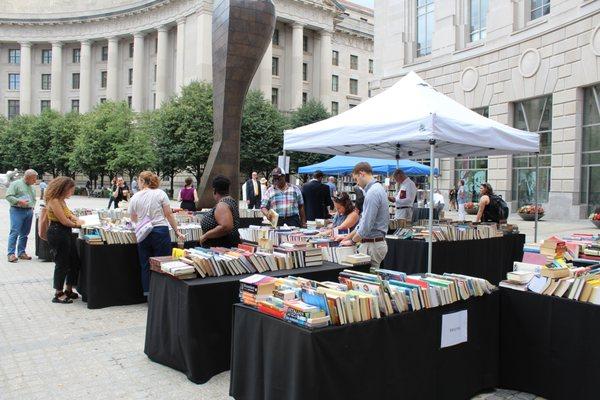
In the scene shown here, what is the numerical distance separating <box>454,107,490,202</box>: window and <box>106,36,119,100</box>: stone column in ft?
182

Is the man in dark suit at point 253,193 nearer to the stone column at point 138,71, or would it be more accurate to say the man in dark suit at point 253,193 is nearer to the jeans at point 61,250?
the jeans at point 61,250

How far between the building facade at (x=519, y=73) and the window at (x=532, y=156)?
48mm

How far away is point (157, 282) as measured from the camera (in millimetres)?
5297

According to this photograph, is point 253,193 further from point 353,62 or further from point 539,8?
point 353,62

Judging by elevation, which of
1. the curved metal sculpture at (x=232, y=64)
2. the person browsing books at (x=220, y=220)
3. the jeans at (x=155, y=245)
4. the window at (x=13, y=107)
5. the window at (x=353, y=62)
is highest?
the window at (x=353, y=62)

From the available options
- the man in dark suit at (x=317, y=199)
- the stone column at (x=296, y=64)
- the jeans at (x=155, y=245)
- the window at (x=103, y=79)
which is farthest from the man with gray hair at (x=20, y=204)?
the window at (x=103, y=79)

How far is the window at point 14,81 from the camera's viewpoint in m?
78.1

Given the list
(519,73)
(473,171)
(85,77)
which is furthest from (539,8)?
(85,77)

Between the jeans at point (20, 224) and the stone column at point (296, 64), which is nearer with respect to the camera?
the jeans at point (20, 224)

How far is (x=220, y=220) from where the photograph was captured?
6336 mm

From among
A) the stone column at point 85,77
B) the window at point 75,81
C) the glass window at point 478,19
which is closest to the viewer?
the glass window at point 478,19

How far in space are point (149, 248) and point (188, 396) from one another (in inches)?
126

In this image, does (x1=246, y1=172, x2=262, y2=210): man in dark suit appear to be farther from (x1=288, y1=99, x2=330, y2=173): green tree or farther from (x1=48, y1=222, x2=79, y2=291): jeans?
(x1=288, y1=99, x2=330, y2=173): green tree

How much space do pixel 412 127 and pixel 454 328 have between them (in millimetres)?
4261
